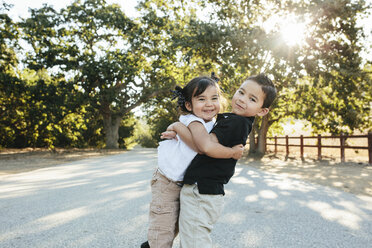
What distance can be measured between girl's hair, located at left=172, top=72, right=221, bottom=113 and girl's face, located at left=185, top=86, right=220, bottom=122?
1.1 inches

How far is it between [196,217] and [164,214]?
245 mm

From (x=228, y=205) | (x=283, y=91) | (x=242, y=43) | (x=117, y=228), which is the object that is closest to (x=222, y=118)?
(x=117, y=228)

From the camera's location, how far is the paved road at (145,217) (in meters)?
3.07

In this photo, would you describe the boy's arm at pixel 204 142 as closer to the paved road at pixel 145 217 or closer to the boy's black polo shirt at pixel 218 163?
the boy's black polo shirt at pixel 218 163

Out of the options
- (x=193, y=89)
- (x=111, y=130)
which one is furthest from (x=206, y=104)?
(x=111, y=130)

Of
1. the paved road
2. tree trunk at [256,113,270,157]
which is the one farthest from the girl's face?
tree trunk at [256,113,270,157]

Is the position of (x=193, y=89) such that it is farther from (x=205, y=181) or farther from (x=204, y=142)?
(x=205, y=181)

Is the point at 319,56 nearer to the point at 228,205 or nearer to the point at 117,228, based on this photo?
the point at 228,205

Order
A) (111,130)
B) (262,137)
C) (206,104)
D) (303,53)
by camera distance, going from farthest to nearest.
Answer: (111,130), (262,137), (303,53), (206,104)

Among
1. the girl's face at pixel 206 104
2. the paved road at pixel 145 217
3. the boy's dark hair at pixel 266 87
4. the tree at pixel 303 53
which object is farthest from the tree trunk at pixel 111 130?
the boy's dark hair at pixel 266 87

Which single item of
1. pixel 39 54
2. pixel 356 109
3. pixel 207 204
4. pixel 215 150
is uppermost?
pixel 39 54

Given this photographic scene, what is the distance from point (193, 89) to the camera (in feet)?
6.84

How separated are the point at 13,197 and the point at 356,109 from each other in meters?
15.3

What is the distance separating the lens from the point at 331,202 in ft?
16.2
